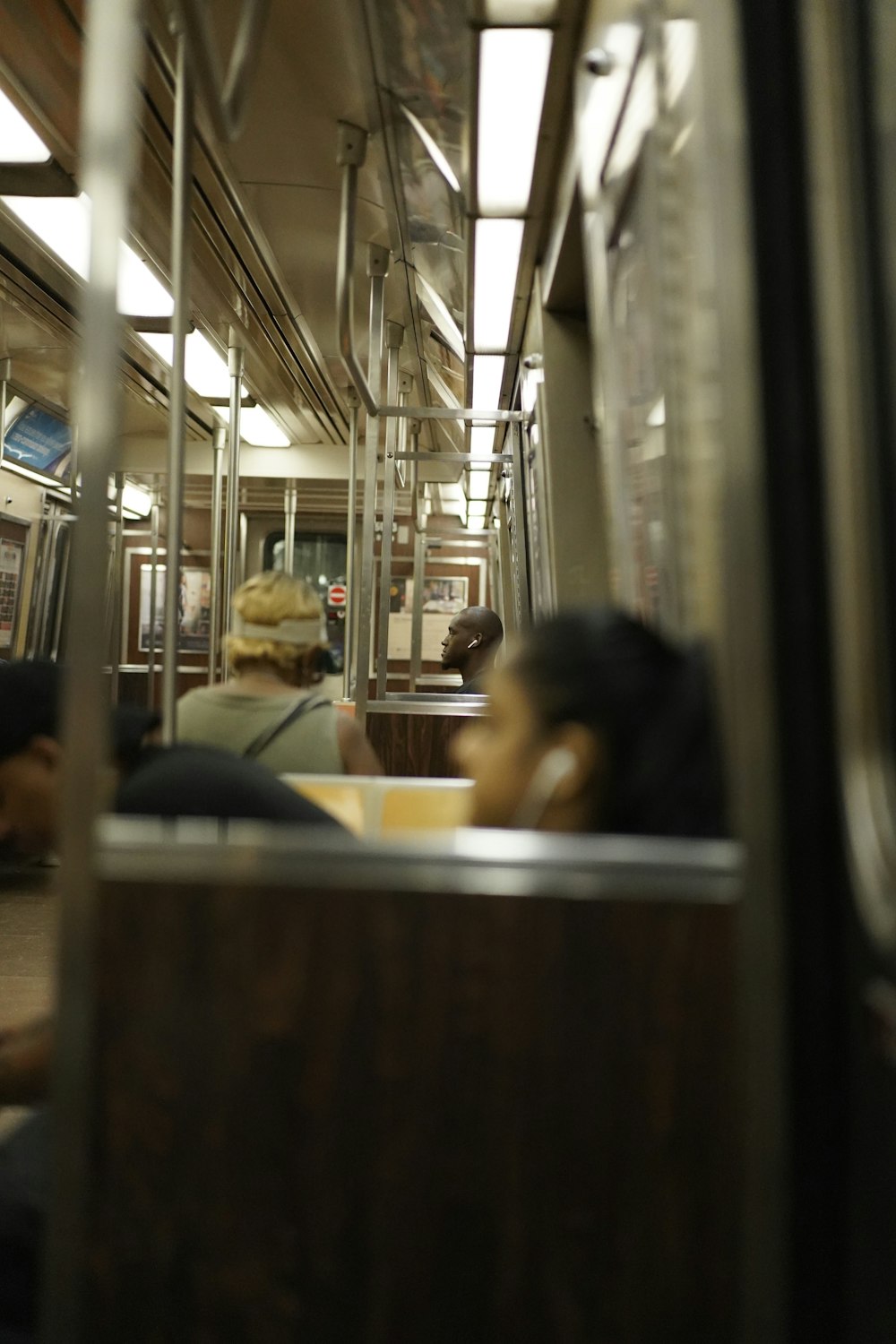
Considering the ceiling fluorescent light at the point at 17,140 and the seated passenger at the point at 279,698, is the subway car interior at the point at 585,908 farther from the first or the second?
the ceiling fluorescent light at the point at 17,140

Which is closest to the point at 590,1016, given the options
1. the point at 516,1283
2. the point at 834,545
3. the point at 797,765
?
the point at 516,1283

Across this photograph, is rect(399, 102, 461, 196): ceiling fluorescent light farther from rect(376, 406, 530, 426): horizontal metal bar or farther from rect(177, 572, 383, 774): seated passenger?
rect(177, 572, 383, 774): seated passenger

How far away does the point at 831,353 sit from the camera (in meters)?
1.07

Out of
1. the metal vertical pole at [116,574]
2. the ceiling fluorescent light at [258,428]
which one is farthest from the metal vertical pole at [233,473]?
the ceiling fluorescent light at [258,428]

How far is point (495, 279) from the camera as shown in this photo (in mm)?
3260

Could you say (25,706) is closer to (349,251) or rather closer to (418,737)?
(349,251)

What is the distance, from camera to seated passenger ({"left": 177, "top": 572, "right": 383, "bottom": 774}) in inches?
79.5

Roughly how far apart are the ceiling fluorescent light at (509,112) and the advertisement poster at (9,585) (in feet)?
17.1

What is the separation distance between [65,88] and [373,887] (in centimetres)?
297

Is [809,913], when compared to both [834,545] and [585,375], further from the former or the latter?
[585,375]

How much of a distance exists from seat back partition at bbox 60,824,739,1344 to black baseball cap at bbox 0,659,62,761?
1.78 feet

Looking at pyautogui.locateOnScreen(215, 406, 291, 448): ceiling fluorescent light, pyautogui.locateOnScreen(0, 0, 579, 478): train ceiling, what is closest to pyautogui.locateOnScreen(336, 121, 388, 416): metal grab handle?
pyautogui.locateOnScreen(0, 0, 579, 478): train ceiling

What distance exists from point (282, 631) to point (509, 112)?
1.34m

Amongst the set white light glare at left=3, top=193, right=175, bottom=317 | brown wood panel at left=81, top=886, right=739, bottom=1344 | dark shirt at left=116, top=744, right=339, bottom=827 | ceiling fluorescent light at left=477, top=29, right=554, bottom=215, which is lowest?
brown wood panel at left=81, top=886, right=739, bottom=1344
